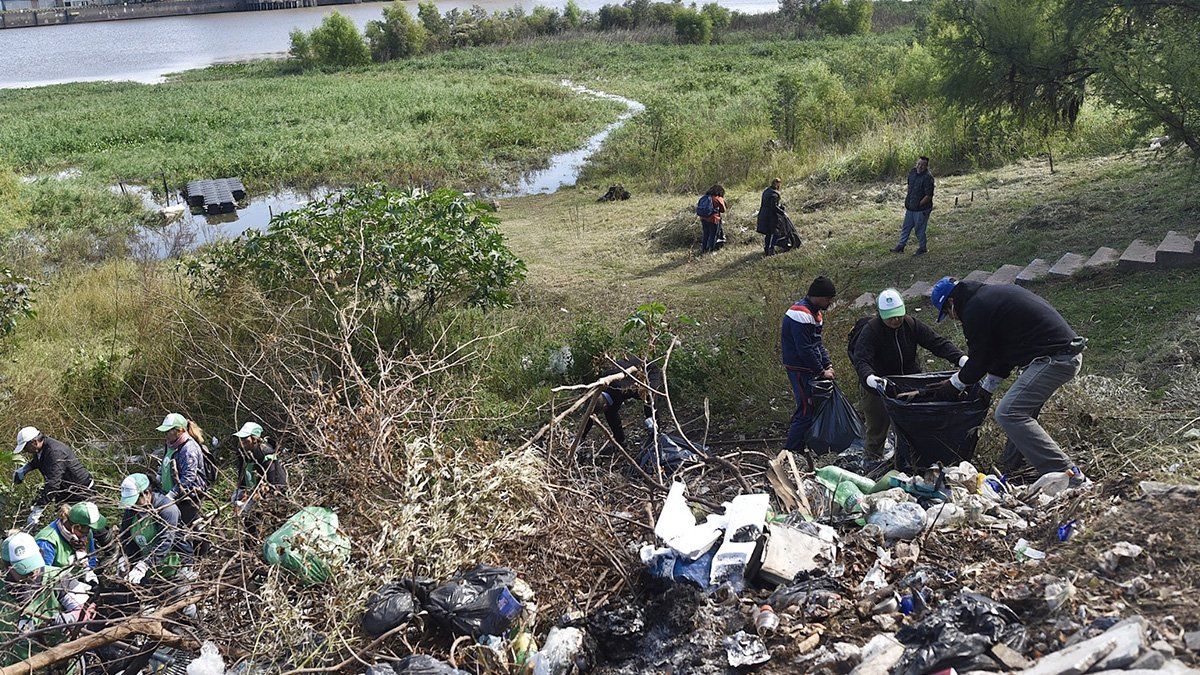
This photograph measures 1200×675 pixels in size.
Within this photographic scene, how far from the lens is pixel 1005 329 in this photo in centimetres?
465

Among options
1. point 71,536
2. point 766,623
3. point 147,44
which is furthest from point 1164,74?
point 147,44

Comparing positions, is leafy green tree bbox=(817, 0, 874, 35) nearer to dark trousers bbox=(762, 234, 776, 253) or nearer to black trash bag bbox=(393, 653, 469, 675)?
dark trousers bbox=(762, 234, 776, 253)

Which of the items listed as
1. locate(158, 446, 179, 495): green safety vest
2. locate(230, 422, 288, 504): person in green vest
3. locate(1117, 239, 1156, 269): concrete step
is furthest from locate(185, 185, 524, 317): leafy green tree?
locate(1117, 239, 1156, 269): concrete step

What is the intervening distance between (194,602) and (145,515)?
41.9 inches

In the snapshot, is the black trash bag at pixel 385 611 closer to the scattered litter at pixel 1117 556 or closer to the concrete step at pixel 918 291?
the scattered litter at pixel 1117 556

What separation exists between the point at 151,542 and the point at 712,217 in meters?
8.21

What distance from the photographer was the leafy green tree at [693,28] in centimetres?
4869

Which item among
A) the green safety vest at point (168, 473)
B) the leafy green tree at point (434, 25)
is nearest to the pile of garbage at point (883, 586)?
the green safety vest at point (168, 473)

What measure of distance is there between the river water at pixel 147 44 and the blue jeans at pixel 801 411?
4708 centimetres

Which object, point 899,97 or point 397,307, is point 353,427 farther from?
point 899,97

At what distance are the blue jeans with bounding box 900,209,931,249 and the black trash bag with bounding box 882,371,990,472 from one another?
5411 mm

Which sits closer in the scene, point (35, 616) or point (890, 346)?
point (35, 616)

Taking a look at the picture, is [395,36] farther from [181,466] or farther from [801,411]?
[801,411]

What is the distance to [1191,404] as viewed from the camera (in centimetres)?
493
